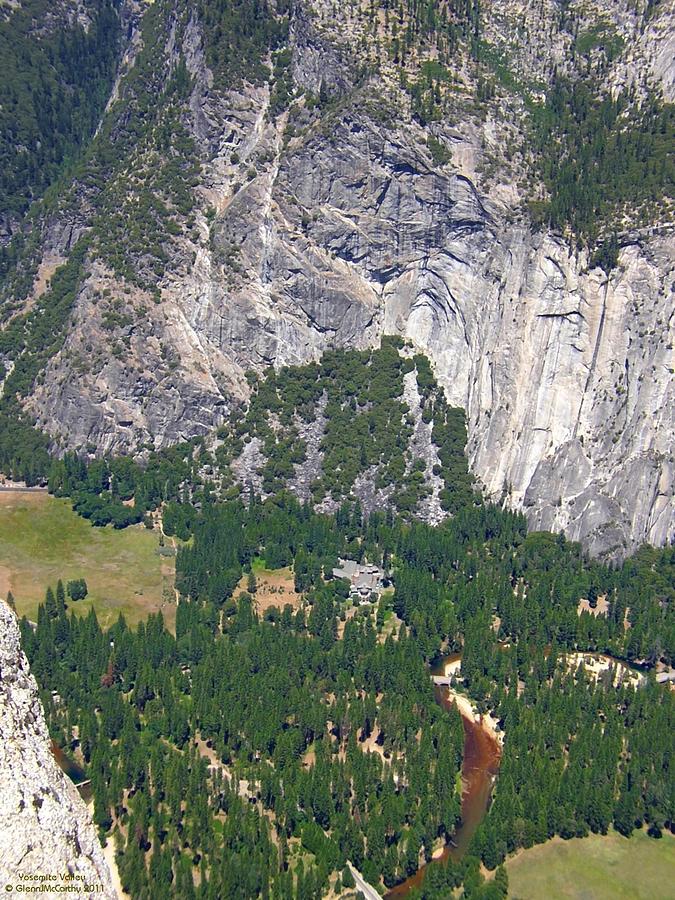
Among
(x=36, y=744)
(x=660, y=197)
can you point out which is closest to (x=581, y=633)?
(x=660, y=197)

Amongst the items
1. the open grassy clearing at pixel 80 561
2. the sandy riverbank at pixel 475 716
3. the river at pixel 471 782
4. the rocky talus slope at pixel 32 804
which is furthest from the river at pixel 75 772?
the rocky talus slope at pixel 32 804

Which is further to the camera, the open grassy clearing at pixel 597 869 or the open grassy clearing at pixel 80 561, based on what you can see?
the open grassy clearing at pixel 80 561

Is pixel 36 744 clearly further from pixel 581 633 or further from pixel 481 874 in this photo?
pixel 581 633

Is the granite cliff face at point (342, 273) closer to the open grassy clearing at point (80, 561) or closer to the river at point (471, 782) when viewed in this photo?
the open grassy clearing at point (80, 561)

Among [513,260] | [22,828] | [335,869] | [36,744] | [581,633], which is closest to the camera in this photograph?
[22,828]

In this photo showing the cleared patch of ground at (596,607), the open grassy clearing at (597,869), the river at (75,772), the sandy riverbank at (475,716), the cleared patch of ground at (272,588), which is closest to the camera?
the open grassy clearing at (597,869)

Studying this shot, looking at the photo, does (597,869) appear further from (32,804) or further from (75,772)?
(32,804)

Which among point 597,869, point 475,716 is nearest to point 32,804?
point 597,869
